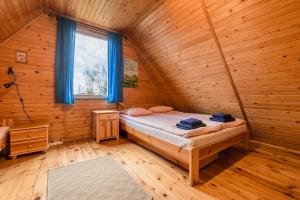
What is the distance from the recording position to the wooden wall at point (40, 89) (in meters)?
2.82

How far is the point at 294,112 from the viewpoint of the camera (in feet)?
8.39

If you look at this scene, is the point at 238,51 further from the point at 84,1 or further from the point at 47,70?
the point at 47,70

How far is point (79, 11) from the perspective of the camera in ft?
9.96

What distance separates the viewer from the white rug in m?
1.67

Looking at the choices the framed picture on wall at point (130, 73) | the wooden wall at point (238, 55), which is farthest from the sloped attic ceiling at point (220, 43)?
the framed picture on wall at point (130, 73)

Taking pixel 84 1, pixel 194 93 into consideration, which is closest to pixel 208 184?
pixel 194 93

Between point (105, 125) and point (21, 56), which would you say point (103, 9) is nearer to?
point (21, 56)

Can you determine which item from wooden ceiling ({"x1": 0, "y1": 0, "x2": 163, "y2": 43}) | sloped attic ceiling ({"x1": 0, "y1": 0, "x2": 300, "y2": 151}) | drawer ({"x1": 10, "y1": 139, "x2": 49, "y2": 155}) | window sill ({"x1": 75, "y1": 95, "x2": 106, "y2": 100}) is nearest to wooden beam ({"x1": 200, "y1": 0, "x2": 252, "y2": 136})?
sloped attic ceiling ({"x1": 0, "y1": 0, "x2": 300, "y2": 151})

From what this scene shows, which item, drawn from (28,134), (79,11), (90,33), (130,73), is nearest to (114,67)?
(130,73)

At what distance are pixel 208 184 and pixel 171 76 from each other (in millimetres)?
Result: 2560

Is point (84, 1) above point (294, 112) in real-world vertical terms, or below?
above

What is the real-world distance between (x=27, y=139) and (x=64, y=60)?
5.17 feet

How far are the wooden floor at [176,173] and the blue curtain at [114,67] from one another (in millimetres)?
1260

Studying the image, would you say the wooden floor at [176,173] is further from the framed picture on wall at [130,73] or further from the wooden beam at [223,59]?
the framed picture on wall at [130,73]
